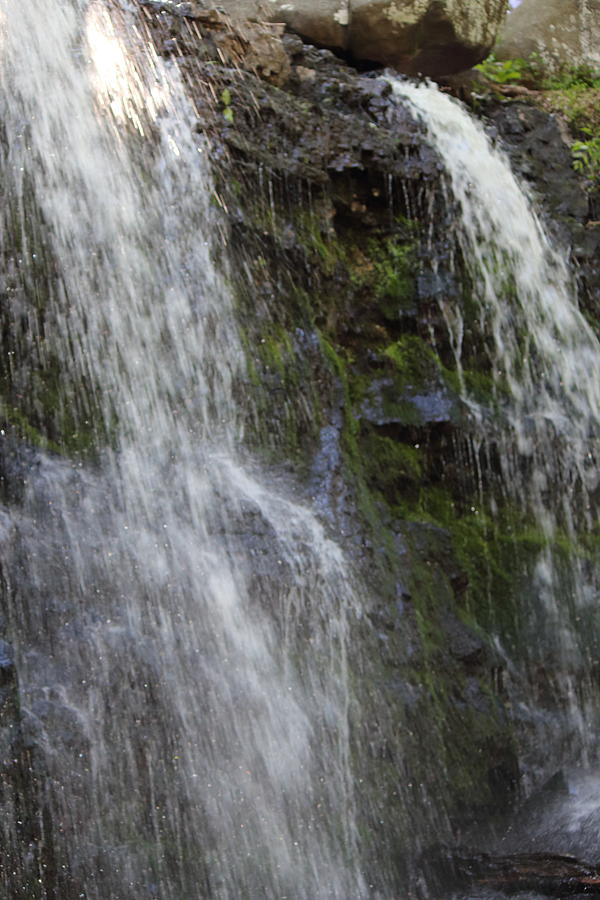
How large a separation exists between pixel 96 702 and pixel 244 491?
1.05m

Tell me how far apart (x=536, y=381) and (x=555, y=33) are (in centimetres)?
396

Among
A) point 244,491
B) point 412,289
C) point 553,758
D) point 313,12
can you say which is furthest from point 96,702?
point 313,12

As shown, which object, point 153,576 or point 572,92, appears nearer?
point 153,576

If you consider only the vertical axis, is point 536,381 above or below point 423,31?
below

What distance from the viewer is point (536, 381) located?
5.40m

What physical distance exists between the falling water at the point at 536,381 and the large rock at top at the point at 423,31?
0.38 meters

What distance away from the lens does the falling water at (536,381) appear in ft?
15.9

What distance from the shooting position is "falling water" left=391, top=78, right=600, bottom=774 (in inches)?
191

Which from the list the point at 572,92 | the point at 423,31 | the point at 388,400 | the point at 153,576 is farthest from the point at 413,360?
the point at 572,92

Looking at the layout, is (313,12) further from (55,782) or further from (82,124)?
(55,782)

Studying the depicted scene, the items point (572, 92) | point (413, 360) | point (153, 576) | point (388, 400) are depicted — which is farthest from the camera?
point (572, 92)

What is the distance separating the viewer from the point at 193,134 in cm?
473

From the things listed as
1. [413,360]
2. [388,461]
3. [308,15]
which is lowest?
[388,461]

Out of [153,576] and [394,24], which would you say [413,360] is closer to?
[153,576]
